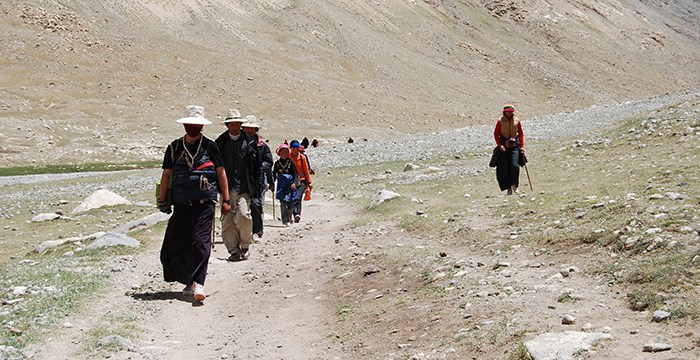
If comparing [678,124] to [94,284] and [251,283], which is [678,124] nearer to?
[251,283]

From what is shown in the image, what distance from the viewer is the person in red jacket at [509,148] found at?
17594 millimetres

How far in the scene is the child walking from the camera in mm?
18266

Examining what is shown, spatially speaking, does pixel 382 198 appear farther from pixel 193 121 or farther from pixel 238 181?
pixel 193 121

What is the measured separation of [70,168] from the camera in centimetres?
4603

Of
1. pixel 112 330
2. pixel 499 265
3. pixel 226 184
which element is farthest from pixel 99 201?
pixel 499 265

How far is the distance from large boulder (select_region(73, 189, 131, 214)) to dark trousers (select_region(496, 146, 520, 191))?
465 inches

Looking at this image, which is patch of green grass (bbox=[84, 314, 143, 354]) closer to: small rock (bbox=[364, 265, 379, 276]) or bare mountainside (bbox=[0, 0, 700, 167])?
small rock (bbox=[364, 265, 379, 276])

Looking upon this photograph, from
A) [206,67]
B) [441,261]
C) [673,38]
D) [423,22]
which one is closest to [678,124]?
[441,261]

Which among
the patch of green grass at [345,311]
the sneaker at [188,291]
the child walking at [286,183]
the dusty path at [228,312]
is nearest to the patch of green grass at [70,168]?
the child walking at [286,183]

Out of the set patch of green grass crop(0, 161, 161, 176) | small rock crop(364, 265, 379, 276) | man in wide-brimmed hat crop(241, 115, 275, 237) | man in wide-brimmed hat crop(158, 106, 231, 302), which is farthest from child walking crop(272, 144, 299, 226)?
patch of green grass crop(0, 161, 161, 176)

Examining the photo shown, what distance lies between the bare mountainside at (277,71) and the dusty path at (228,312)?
1610 inches

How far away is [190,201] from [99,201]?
13.9 m

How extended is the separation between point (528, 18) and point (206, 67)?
72414 millimetres

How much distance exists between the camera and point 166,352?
8.46m
